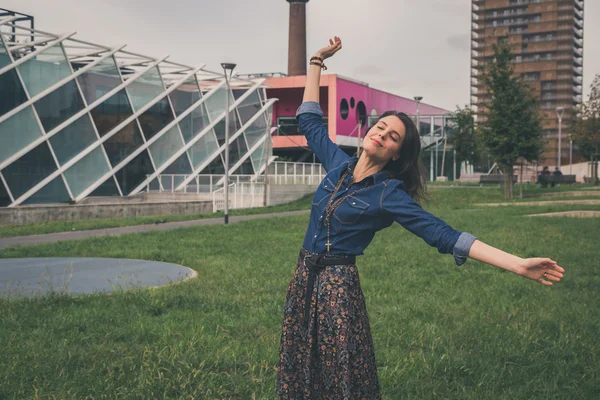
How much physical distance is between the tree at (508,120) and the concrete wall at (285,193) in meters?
8.99

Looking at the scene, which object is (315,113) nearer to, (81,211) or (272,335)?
(272,335)

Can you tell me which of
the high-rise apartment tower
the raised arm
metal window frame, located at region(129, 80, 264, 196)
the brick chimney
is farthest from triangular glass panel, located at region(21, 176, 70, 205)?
the high-rise apartment tower

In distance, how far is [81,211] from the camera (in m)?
24.9

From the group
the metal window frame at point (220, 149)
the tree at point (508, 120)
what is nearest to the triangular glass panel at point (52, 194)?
the metal window frame at point (220, 149)

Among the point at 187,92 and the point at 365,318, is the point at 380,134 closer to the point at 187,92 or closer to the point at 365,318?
the point at 365,318

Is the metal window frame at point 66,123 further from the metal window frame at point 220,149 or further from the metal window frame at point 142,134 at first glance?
the metal window frame at point 220,149

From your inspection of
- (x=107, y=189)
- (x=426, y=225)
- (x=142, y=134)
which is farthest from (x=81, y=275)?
(x=142, y=134)

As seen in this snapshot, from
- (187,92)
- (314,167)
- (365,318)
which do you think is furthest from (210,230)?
(314,167)

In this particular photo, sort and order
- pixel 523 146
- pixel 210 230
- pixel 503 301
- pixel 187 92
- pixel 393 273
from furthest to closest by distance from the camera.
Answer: pixel 187 92 < pixel 523 146 < pixel 210 230 < pixel 393 273 < pixel 503 301

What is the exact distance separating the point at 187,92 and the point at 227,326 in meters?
31.1

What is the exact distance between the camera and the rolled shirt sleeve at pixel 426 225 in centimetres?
284

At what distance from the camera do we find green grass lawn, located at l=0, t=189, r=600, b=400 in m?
4.68

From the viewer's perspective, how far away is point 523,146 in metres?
30.0

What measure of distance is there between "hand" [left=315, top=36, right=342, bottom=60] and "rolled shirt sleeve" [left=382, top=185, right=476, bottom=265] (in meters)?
1.01
